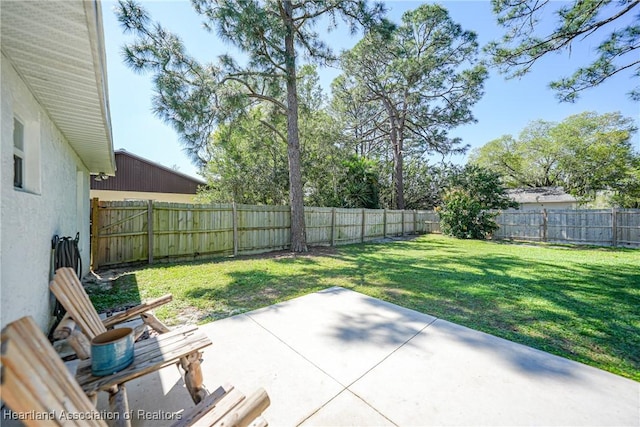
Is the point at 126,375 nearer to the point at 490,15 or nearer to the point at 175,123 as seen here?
the point at 175,123

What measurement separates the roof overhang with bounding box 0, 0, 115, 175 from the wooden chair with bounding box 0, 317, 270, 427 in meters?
1.85

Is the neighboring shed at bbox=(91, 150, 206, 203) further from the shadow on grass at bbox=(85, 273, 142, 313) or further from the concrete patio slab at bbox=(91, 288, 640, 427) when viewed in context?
the concrete patio slab at bbox=(91, 288, 640, 427)

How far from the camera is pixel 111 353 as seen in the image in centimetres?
151

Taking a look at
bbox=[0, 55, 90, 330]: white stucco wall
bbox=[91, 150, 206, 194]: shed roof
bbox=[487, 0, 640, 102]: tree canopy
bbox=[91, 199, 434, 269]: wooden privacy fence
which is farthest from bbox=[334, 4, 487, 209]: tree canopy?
bbox=[91, 150, 206, 194]: shed roof

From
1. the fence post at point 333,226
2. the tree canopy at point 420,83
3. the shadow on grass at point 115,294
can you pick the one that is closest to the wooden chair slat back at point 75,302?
the shadow on grass at point 115,294

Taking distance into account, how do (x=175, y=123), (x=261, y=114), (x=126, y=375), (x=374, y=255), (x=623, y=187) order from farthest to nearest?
(x=623, y=187)
(x=261, y=114)
(x=374, y=255)
(x=175, y=123)
(x=126, y=375)

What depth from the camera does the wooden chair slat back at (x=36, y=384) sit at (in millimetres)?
746

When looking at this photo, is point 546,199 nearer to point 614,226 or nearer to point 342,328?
point 614,226

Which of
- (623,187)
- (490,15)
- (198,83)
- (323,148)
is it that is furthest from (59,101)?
(623,187)

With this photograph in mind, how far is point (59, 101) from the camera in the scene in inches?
111

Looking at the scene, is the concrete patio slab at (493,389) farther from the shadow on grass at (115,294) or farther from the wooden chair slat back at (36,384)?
the shadow on grass at (115,294)

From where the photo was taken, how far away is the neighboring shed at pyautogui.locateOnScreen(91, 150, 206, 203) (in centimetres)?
1617

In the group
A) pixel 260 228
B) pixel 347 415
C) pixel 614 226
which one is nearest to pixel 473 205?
pixel 614 226

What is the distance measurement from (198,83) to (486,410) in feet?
27.6
